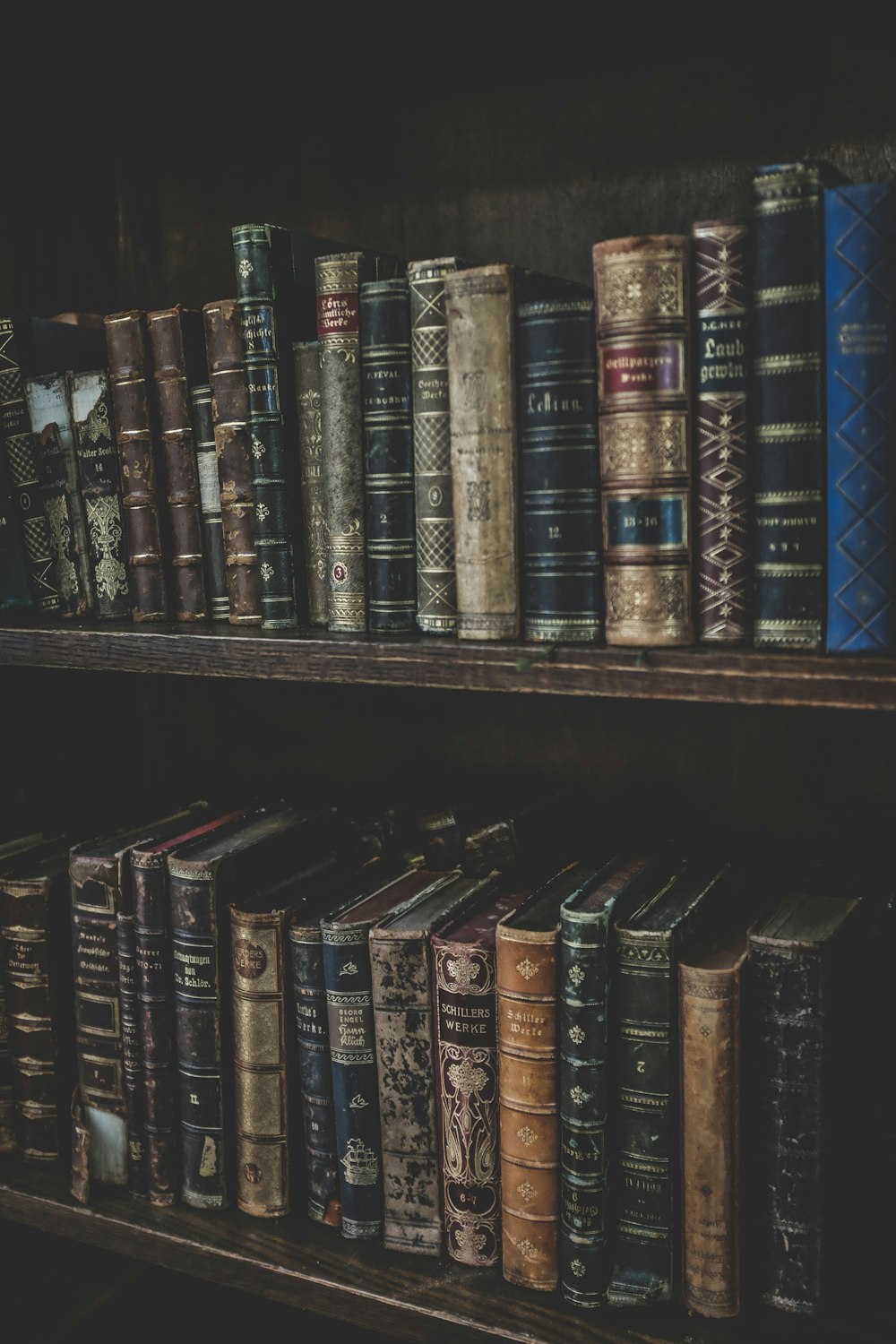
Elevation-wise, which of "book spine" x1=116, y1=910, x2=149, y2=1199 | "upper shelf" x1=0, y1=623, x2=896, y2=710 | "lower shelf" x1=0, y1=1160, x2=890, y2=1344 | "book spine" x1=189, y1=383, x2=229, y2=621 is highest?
"book spine" x1=189, y1=383, x2=229, y2=621

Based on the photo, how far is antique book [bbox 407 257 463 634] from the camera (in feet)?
2.65

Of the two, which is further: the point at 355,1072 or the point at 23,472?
the point at 23,472

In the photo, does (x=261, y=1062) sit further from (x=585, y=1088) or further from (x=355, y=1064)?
(x=585, y=1088)

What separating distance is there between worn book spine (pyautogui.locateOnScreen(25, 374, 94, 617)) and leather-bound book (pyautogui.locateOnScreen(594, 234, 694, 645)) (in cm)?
51

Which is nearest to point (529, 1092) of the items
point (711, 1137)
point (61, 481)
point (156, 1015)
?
point (711, 1137)

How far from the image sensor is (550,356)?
2.52 ft

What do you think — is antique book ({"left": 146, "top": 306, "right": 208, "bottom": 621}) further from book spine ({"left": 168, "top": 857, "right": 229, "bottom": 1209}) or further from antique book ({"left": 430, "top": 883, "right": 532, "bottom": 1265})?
antique book ({"left": 430, "top": 883, "right": 532, "bottom": 1265})

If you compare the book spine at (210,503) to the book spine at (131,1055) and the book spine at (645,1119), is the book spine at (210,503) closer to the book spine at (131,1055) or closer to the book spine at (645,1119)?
the book spine at (131,1055)

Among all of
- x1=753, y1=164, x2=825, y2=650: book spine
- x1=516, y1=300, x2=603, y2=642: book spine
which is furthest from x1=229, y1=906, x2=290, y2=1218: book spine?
x1=753, y1=164, x2=825, y2=650: book spine

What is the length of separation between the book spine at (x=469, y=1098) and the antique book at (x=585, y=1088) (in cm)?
6

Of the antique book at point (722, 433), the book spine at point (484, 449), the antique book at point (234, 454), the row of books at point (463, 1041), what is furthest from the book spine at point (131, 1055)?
the antique book at point (722, 433)

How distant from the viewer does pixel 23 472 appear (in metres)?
1.03

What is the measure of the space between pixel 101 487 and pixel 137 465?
0.05 metres

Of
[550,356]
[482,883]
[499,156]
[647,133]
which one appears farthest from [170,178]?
[482,883]
